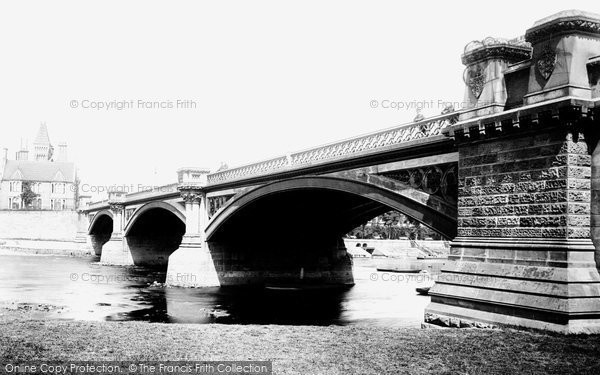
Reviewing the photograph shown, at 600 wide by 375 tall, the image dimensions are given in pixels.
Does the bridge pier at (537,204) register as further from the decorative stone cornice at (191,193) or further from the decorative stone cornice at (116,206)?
the decorative stone cornice at (116,206)

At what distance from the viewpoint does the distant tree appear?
118 m

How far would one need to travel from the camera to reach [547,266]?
12.3m

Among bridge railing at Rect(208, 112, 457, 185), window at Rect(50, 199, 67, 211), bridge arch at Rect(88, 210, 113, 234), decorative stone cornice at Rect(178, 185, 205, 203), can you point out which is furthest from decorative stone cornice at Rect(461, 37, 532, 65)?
window at Rect(50, 199, 67, 211)

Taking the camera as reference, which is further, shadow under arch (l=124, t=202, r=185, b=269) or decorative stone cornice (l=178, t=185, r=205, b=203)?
shadow under arch (l=124, t=202, r=185, b=269)

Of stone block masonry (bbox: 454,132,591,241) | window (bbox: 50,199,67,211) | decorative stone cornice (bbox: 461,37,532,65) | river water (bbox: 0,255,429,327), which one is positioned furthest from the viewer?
window (bbox: 50,199,67,211)

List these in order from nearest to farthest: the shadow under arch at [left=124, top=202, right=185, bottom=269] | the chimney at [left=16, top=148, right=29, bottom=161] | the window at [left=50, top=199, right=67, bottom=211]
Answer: the shadow under arch at [left=124, top=202, right=185, bottom=269] < the window at [left=50, top=199, right=67, bottom=211] < the chimney at [left=16, top=148, right=29, bottom=161]

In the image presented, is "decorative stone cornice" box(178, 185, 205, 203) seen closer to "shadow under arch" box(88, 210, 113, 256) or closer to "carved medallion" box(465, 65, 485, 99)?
"carved medallion" box(465, 65, 485, 99)

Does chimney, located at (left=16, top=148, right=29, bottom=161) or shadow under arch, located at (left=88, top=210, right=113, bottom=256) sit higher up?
chimney, located at (left=16, top=148, right=29, bottom=161)

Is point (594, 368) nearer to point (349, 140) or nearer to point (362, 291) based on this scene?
point (349, 140)

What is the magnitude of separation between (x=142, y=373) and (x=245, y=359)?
1653mm

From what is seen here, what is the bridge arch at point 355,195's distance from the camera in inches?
647

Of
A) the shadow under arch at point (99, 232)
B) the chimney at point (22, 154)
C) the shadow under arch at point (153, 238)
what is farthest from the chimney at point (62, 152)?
the shadow under arch at point (153, 238)

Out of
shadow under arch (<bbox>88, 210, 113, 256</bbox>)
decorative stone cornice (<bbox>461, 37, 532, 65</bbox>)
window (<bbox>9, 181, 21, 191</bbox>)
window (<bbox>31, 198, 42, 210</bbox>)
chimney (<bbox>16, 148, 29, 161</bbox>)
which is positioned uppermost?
chimney (<bbox>16, 148, 29, 161</bbox>)

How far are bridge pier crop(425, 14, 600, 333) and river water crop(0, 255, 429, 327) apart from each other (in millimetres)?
7143
